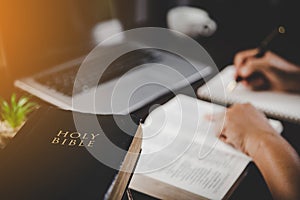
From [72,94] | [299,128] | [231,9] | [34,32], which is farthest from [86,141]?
[231,9]

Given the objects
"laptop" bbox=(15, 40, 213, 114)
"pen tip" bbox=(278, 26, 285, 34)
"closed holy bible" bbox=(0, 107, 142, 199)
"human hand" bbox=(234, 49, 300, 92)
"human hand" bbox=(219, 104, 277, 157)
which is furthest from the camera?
"pen tip" bbox=(278, 26, 285, 34)

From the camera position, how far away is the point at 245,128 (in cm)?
92

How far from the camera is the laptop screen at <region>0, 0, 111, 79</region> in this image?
3.84 feet

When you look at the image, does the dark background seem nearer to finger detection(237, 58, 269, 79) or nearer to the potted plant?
finger detection(237, 58, 269, 79)

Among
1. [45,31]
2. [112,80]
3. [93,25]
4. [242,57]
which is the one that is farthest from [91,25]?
[242,57]

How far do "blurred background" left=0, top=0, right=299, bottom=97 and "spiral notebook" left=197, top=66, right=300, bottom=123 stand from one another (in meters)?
0.14

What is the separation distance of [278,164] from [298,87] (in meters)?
0.35

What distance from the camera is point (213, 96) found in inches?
41.3

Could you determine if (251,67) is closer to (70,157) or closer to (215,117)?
(215,117)

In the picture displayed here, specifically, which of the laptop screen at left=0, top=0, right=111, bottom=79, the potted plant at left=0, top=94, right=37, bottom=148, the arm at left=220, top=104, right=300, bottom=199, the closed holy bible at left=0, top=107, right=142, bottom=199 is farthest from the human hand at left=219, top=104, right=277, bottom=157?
the laptop screen at left=0, top=0, right=111, bottom=79

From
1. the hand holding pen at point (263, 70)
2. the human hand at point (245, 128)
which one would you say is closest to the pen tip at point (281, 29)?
the hand holding pen at point (263, 70)

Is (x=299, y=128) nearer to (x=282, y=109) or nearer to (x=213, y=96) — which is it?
(x=282, y=109)

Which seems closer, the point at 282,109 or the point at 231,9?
the point at 282,109

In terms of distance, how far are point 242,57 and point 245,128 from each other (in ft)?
A: 1.07
